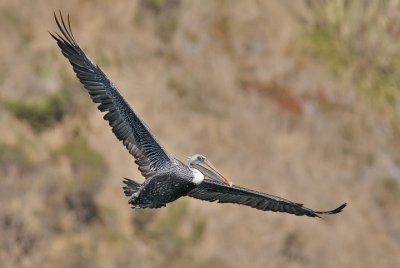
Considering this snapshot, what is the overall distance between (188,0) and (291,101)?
4067mm

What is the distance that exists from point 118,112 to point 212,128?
12.7 metres

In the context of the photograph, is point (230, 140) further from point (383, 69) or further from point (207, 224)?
point (383, 69)

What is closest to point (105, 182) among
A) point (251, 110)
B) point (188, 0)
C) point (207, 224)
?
point (207, 224)

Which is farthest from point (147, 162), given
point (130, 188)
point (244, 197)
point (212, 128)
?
point (212, 128)

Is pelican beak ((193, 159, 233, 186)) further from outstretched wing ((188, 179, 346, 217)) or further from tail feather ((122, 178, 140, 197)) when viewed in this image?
tail feather ((122, 178, 140, 197))

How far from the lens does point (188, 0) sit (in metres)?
29.2

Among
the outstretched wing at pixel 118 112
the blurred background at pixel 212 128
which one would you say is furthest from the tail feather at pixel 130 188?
the blurred background at pixel 212 128

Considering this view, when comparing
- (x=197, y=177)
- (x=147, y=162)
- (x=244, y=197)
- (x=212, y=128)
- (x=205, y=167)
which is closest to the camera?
(x=197, y=177)

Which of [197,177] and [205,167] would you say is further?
[205,167]

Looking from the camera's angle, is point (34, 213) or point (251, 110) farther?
point (251, 110)

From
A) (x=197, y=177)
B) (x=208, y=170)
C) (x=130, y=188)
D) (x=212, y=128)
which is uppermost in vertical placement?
(x=212, y=128)

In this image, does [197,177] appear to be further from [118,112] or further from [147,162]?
[118,112]

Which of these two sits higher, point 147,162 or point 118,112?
point 118,112

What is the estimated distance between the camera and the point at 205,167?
43.4ft
